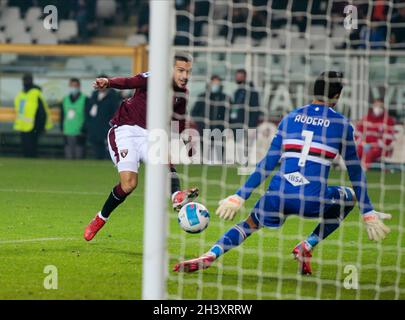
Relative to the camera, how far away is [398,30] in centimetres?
2111

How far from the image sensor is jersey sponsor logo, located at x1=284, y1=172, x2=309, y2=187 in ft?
25.4

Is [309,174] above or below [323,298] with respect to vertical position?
above

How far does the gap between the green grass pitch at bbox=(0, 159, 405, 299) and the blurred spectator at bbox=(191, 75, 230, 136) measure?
4393mm

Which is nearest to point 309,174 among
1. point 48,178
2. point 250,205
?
point 250,205

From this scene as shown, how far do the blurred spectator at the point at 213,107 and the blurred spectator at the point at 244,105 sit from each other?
224mm

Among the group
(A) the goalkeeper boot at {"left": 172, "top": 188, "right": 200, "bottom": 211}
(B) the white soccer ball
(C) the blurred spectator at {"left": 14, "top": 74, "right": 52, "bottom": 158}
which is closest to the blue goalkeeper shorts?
(B) the white soccer ball

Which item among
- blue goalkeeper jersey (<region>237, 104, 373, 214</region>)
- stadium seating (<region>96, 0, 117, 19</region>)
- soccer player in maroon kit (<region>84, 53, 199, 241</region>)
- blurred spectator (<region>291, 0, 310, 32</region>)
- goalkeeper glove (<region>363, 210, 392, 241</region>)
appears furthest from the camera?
stadium seating (<region>96, 0, 117, 19</region>)

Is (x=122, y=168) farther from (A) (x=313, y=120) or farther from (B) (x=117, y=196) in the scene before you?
(A) (x=313, y=120)

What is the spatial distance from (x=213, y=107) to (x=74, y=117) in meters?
3.02

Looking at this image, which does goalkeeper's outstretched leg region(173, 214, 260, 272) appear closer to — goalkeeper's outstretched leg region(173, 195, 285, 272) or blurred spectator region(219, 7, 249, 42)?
goalkeeper's outstretched leg region(173, 195, 285, 272)

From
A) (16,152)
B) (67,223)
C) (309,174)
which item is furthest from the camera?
(16,152)
